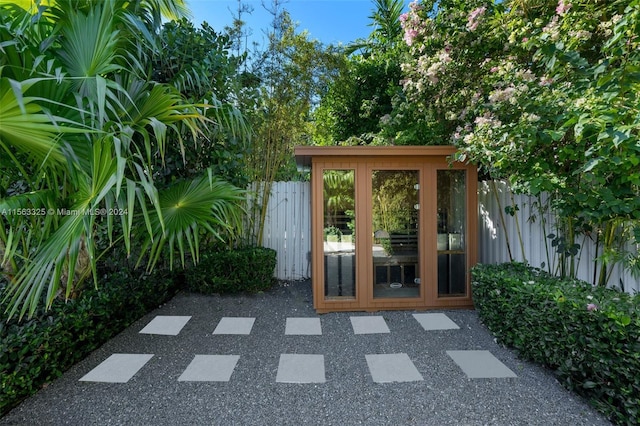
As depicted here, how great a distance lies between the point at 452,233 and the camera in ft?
13.2

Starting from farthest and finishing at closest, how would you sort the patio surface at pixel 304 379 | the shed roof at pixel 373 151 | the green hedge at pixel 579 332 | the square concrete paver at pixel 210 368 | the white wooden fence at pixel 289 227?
the white wooden fence at pixel 289 227
the shed roof at pixel 373 151
the square concrete paver at pixel 210 368
the patio surface at pixel 304 379
the green hedge at pixel 579 332

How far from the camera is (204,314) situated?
3.79m

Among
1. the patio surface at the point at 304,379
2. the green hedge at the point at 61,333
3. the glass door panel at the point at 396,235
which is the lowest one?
the patio surface at the point at 304,379

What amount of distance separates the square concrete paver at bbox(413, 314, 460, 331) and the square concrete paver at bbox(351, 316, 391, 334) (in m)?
0.42

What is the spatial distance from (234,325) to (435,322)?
7.23 ft

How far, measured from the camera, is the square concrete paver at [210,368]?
7.88 ft

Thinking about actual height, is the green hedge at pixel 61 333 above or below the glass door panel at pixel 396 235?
below

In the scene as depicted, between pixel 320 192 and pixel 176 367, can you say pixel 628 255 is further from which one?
pixel 176 367

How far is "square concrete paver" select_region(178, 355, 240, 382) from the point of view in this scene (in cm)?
240

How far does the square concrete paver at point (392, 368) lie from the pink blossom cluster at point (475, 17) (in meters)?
3.84

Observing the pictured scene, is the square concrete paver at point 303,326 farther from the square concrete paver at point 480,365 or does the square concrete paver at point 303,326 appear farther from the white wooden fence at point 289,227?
the white wooden fence at point 289,227

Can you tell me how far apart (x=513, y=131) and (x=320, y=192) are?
2.08m

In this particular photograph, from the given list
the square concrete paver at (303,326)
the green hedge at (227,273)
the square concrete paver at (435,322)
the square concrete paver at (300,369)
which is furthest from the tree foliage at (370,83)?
the square concrete paver at (300,369)

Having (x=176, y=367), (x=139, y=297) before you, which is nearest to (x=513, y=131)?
(x=176, y=367)
